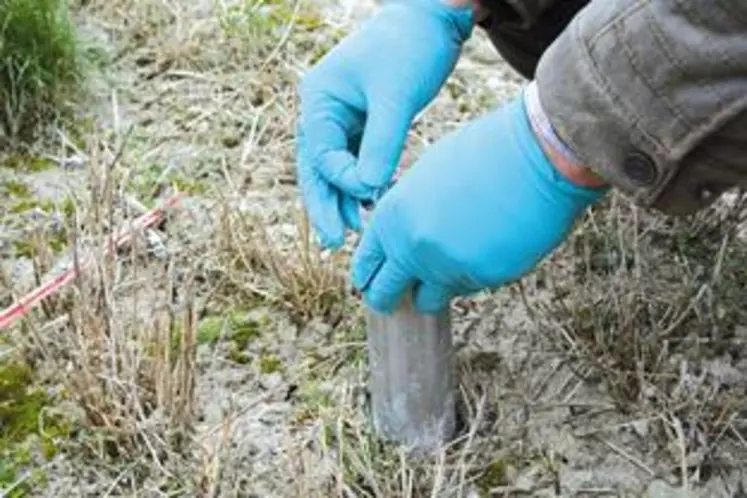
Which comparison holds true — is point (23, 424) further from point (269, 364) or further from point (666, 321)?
point (666, 321)

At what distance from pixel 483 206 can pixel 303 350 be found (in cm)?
49

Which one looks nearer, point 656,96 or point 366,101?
point 656,96

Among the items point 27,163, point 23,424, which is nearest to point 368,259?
point 23,424

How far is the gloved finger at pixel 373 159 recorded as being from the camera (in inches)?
64.8

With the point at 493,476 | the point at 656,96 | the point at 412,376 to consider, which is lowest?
Answer: the point at 493,476

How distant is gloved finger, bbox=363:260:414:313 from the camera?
5.04 ft

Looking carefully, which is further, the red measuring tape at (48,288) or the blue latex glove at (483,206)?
the red measuring tape at (48,288)

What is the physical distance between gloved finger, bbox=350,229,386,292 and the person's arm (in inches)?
9.9

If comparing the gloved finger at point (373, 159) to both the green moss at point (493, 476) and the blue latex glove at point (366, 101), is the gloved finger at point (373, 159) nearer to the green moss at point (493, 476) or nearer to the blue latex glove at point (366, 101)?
the blue latex glove at point (366, 101)

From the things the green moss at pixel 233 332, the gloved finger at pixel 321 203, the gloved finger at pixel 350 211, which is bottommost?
the green moss at pixel 233 332

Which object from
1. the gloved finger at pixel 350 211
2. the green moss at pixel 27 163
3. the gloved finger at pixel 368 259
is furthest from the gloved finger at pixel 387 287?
the green moss at pixel 27 163

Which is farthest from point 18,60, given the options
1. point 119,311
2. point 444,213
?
point 444,213

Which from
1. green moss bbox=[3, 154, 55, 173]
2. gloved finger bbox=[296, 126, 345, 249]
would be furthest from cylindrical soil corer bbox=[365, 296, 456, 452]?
green moss bbox=[3, 154, 55, 173]

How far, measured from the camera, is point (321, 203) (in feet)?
5.56
